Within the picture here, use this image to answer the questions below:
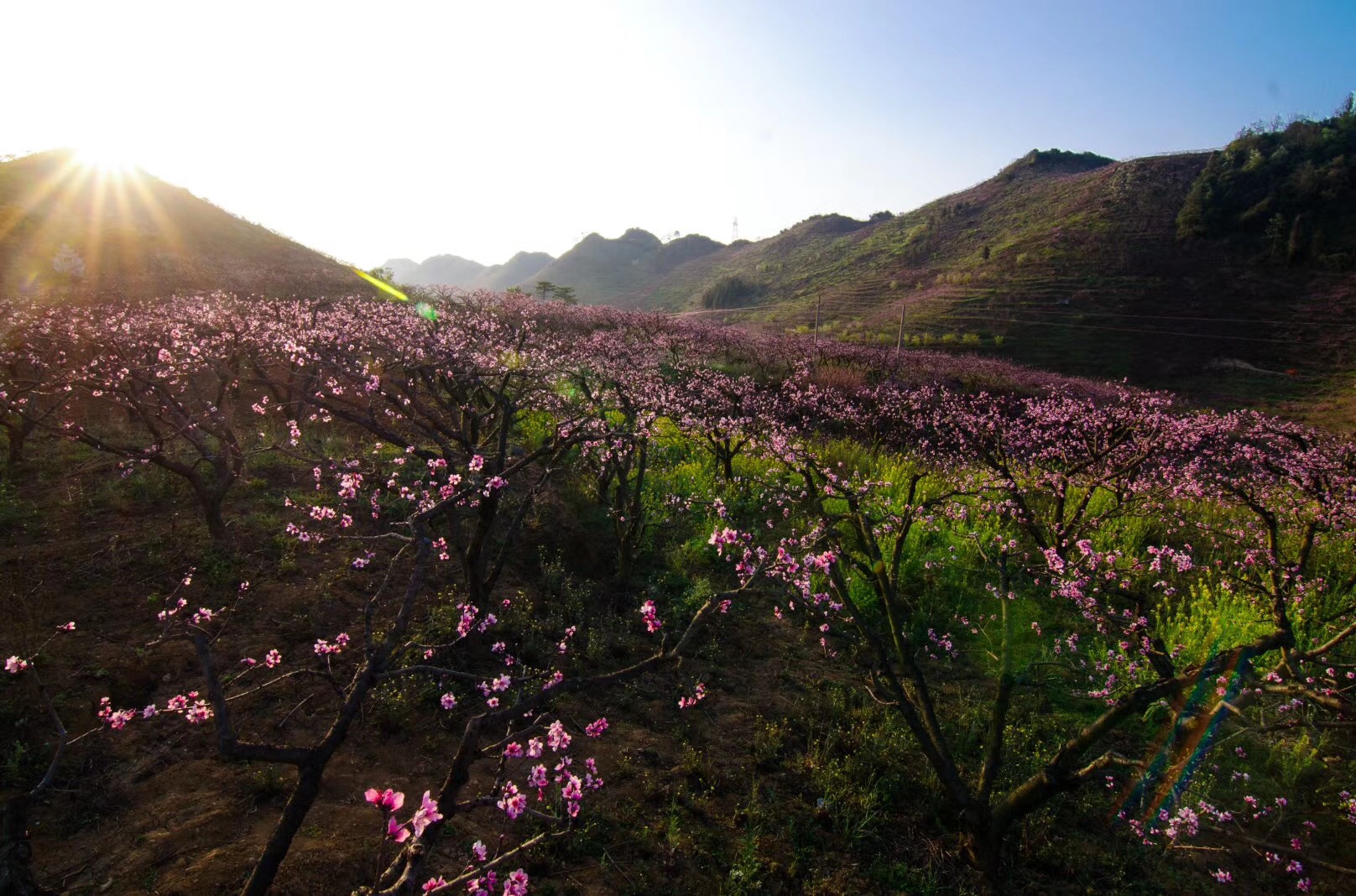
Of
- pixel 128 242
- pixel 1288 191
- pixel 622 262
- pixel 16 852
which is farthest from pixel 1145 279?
pixel 622 262

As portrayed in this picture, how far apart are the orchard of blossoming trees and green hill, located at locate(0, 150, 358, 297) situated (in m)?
7.78

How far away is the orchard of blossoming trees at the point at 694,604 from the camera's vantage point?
315cm

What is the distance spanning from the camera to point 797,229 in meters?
91.2

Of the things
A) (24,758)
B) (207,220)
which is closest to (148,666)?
(24,758)

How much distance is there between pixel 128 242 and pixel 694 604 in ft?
90.0

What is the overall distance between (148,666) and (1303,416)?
38102 mm

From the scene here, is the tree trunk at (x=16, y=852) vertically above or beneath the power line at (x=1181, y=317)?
beneath

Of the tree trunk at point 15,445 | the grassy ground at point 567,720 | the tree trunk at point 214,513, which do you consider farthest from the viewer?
the tree trunk at point 15,445

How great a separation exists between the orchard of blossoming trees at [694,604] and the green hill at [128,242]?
778 cm

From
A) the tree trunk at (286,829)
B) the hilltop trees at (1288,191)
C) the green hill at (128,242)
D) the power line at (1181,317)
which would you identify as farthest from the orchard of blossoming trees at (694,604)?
the hilltop trees at (1288,191)

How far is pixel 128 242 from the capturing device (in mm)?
21688

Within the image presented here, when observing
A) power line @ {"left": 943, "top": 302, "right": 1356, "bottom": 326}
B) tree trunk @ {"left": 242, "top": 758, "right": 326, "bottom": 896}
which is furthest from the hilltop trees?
tree trunk @ {"left": 242, "top": 758, "right": 326, "bottom": 896}

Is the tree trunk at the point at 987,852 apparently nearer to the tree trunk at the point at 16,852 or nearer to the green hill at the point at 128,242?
the tree trunk at the point at 16,852

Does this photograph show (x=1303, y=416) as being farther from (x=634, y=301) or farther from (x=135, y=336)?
(x=634, y=301)
